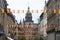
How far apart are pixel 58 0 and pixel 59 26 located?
565 centimetres

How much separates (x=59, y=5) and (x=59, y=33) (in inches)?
216

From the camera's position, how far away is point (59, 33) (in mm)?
64000

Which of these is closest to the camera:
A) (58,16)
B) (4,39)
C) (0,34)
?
(0,34)

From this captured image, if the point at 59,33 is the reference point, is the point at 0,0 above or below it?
above

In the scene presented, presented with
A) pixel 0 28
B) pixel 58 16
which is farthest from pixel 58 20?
pixel 0 28

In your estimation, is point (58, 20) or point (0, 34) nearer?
point (0, 34)

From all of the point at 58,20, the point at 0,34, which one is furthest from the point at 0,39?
the point at 58,20

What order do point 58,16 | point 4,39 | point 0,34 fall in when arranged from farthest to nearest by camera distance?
point 4,39, point 58,16, point 0,34

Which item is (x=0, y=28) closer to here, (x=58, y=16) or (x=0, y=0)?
(x=0, y=0)

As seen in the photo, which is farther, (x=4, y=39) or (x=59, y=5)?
(x=4, y=39)

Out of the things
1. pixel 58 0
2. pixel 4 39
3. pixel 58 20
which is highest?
pixel 58 0

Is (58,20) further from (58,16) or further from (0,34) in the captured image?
(0,34)

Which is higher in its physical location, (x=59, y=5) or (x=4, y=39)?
(x=59, y=5)

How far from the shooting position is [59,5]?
64625 mm
